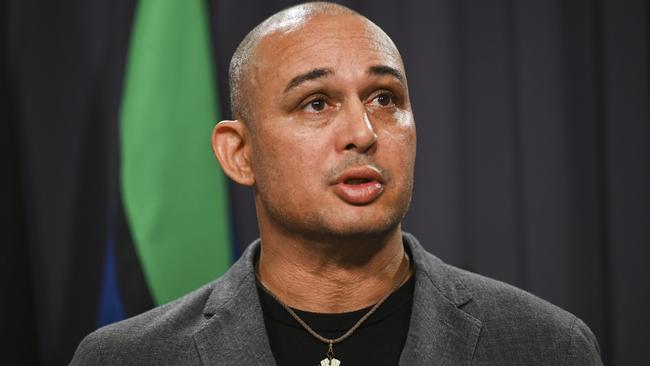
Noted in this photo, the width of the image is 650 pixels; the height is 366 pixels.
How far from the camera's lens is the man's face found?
176 centimetres

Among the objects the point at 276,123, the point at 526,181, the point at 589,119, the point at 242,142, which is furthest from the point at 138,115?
the point at 589,119

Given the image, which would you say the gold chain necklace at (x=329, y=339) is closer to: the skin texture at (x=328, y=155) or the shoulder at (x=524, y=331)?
the skin texture at (x=328, y=155)

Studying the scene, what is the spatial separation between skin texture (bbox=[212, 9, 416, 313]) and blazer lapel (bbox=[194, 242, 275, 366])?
0.09 metres

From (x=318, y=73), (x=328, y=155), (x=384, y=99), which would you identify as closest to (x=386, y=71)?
(x=384, y=99)

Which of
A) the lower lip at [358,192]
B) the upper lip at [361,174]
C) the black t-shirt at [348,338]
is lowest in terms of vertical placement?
the black t-shirt at [348,338]

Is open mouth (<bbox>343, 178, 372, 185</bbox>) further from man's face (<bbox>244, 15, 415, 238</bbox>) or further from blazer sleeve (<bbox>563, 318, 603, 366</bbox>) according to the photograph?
blazer sleeve (<bbox>563, 318, 603, 366</bbox>)

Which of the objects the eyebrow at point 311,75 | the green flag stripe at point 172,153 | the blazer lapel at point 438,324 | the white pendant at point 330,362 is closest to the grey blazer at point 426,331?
the blazer lapel at point 438,324

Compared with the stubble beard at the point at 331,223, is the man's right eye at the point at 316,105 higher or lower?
higher

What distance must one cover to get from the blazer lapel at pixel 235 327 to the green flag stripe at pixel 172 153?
2.50 feet

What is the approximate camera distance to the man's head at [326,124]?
1.76m

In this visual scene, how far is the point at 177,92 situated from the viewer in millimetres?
2770

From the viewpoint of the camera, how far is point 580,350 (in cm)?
177

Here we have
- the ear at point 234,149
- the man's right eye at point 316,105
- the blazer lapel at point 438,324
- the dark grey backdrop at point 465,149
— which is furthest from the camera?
the dark grey backdrop at point 465,149

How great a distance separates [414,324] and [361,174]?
374 millimetres
